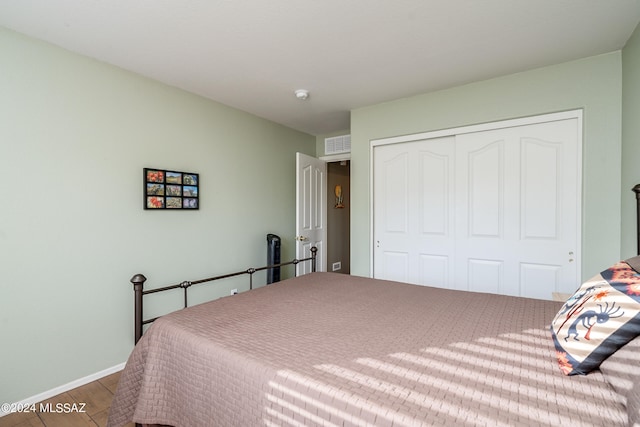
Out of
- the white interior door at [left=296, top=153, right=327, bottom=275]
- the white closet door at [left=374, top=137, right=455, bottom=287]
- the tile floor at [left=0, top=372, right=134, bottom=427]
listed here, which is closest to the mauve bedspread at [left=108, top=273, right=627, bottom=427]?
the tile floor at [left=0, top=372, right=134, bottom=427]

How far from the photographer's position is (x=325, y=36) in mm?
2027

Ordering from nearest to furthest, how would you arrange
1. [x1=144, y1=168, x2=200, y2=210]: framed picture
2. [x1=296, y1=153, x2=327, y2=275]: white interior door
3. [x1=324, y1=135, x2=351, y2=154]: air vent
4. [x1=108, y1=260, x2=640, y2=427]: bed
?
1. [x1=108, y1=260, x2=640, y2=427]: bed
2. [x1=144, y1=168, x2=200, y2=210]: framed picture
3. [x1=296, y1=153, x2=327, y2=275]: white interior door
4. [x1=324, y1=135, x2=351, y2=154]: air vent

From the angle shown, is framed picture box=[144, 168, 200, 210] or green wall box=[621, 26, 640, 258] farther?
framed picture box=[144, 168, 200, 210]

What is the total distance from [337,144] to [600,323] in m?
3.70

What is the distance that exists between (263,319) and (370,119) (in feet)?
8.59

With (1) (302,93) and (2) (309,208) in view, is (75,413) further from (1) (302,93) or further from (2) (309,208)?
(1) (302,93)

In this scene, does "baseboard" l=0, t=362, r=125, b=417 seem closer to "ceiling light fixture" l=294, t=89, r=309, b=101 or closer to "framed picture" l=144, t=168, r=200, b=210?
"framed picture" l=144, t=168, r=200, b=210

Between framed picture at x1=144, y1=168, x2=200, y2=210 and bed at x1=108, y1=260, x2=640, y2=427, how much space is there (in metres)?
1.37

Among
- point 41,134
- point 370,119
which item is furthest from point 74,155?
point 370,119

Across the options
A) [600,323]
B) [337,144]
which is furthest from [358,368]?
A: [337,144]

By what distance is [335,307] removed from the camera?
1675 mm

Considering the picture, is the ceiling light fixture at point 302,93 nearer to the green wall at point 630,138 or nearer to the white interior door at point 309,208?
the white interior door at point 309,208

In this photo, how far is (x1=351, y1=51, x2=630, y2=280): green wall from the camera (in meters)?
2.28

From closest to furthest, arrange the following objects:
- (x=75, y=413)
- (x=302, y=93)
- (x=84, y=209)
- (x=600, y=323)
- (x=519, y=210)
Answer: (x=600, y=323) < (x=75, y=413) < (x=84, y=209) < (x=519, y=210) < (x=302, y=93)
